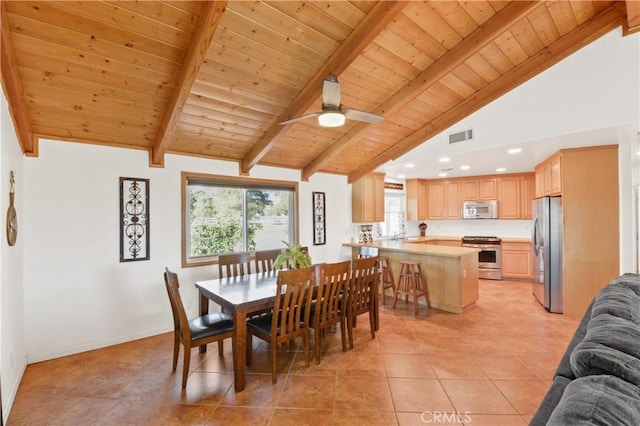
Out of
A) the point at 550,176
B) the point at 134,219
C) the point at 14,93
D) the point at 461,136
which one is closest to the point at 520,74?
the point at 461,136

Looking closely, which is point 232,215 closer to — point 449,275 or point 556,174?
point 449,275

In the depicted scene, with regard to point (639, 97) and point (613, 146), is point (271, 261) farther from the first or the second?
point (613, 146)

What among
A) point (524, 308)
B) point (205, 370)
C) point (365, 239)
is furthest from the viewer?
point (365, 239)

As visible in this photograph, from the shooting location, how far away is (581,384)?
0.78m

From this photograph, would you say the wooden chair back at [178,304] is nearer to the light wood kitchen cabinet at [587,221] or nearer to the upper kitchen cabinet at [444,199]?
the light wood kitchen cabinet at [587,221]

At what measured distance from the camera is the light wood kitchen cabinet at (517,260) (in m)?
5.84

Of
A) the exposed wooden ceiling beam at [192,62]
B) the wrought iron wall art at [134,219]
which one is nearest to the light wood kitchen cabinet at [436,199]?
the exposed wooden ceiling beam at [192,62]

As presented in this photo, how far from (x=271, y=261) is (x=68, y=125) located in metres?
2.65

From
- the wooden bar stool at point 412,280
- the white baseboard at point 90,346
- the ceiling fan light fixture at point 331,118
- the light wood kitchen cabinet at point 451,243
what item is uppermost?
the ceiling fan light fixture at point 331,118

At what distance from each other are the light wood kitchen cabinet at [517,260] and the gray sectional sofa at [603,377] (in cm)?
534

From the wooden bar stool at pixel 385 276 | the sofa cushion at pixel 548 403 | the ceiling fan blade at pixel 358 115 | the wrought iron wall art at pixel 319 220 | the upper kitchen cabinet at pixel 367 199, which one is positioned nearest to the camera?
the sofa cushion at pixel 548 403

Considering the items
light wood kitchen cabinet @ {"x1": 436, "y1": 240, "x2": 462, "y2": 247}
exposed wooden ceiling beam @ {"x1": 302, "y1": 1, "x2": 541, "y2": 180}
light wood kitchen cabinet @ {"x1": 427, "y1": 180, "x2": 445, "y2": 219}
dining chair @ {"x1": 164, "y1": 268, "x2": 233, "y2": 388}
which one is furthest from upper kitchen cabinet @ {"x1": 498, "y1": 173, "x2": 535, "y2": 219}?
dining chair @ {"x1": 164, "y1": 268, "x2": 233, "y2": 388}

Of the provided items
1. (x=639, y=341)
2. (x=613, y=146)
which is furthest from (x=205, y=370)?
(x=613, y=146)

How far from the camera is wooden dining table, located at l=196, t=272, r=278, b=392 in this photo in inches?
91.5
